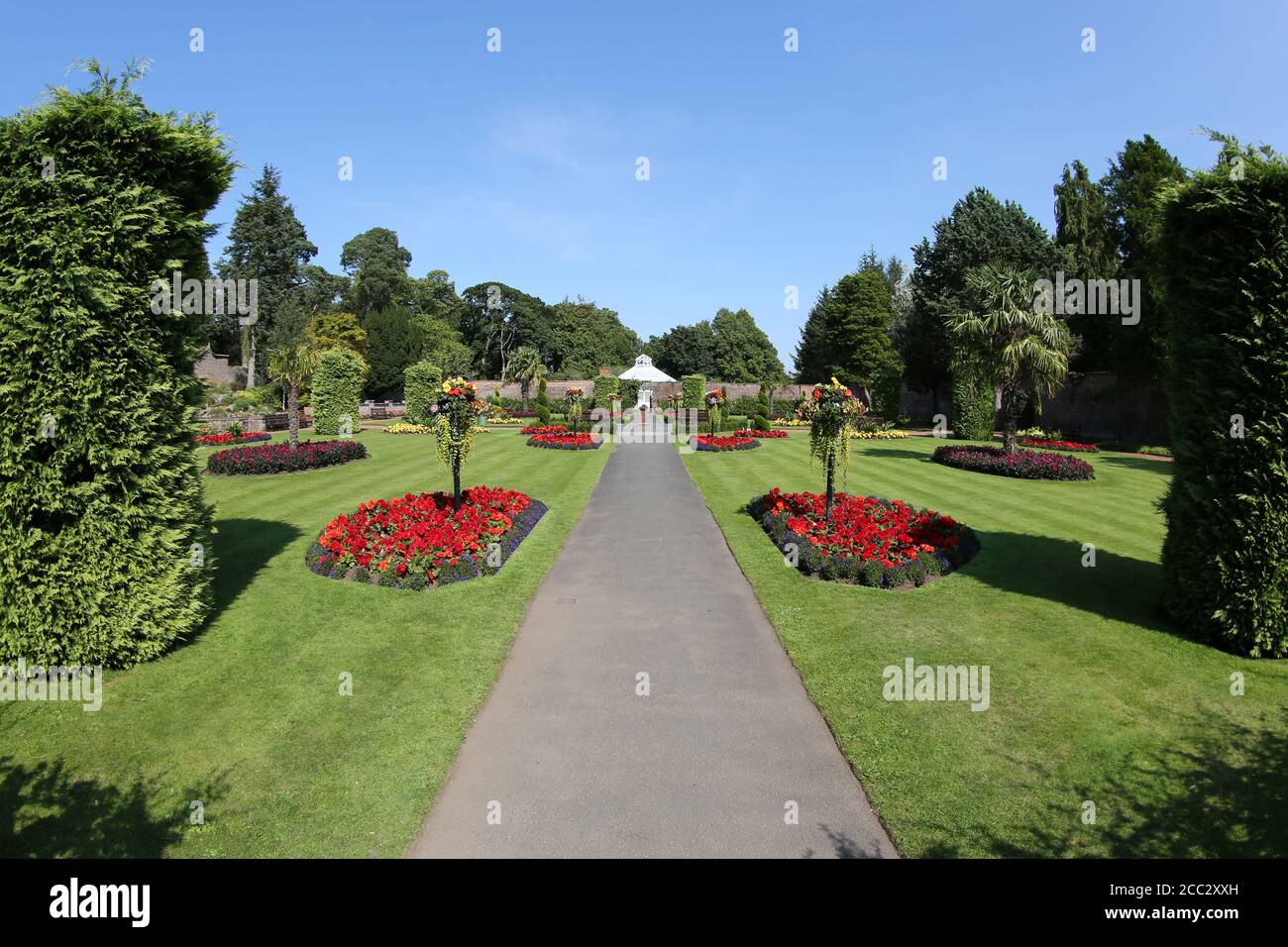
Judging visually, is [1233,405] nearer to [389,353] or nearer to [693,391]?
[693,391]

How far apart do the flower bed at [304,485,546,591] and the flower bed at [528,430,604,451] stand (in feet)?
60.0

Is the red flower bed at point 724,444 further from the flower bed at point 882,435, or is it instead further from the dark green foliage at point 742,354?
the dark green foliage at point 742,354

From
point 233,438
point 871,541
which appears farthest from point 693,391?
point 871,541

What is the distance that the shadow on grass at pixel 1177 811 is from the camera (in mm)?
5234

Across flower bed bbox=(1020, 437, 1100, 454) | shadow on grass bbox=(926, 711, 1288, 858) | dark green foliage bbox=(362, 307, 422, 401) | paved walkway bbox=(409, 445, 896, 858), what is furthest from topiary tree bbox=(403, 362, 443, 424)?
shadow on grass bbox=(926, 711, 1288, 858)

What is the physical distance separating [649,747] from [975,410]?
1364 inches

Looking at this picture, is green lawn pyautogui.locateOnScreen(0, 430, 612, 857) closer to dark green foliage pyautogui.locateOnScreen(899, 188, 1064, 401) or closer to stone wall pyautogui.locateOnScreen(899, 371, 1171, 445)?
stone wall pyautogui.locateOnScreen(899, 371, 1171, 445)

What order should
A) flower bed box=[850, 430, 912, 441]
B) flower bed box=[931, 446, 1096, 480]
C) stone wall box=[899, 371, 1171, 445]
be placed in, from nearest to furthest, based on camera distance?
flower bed box=[931, 446, 1096, 480], stone wall box=[899, 371, 1171, 445], flower bed box=[850, 430, 912, 441]

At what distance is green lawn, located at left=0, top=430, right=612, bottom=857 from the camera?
5.44 meters

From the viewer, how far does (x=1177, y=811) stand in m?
5.71
